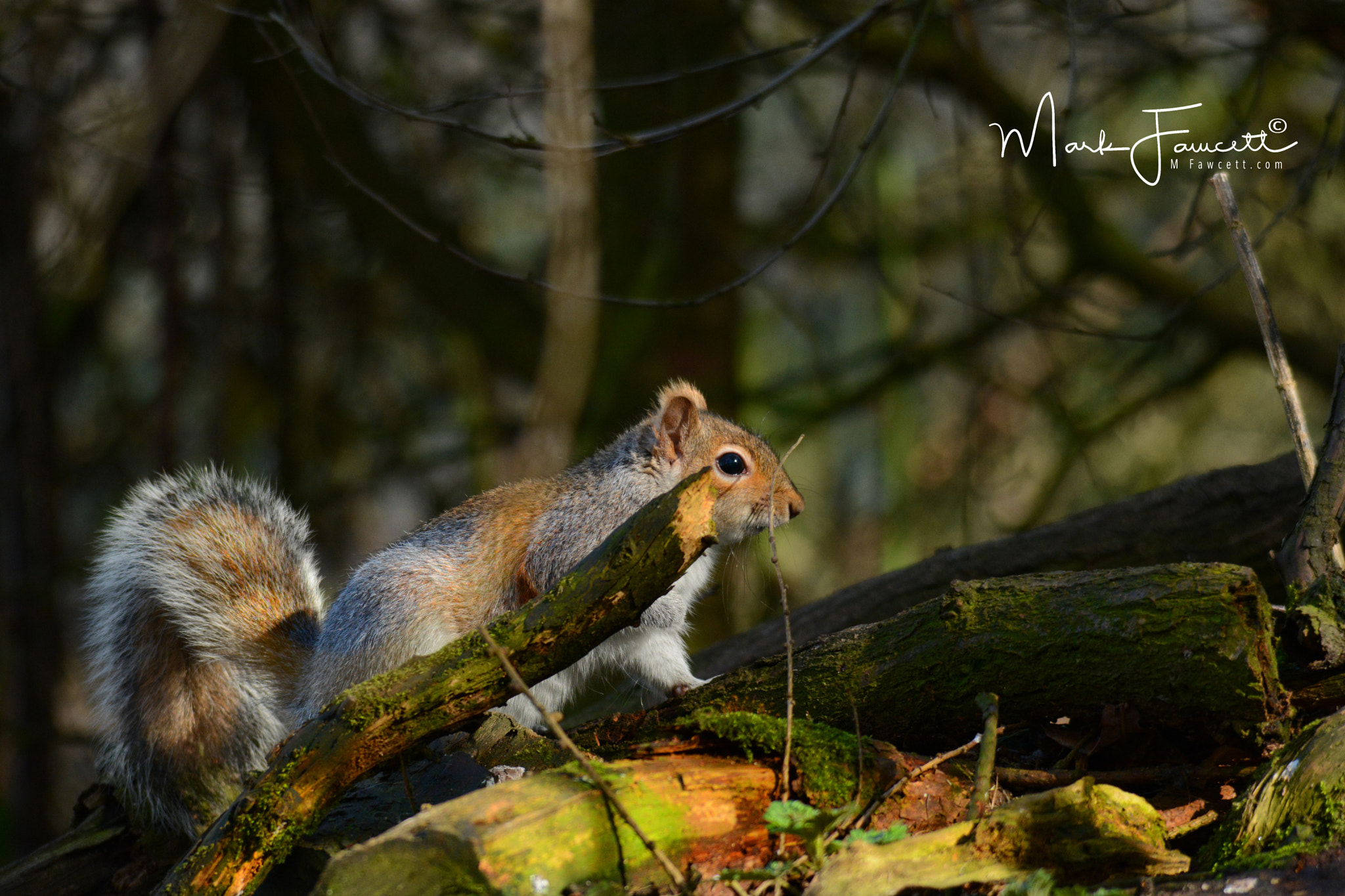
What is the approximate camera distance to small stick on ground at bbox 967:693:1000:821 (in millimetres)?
1502

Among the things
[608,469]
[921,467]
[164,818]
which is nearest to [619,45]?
[608,469]

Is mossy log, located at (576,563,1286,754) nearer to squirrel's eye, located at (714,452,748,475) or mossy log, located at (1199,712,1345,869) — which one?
mossy log, located at (1199,712,1345,869)

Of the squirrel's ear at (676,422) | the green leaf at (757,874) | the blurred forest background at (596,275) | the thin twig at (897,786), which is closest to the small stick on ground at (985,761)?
the thin twig at (897,786)

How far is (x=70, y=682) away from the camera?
5.11m

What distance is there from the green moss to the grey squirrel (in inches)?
31.4

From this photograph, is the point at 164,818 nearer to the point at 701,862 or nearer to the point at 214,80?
the point at 701,862

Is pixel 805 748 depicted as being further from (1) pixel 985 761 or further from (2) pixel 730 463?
(2) pixel 730 463

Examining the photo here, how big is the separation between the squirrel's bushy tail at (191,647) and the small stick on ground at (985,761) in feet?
5.41

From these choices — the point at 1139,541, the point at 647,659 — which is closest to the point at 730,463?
the point at 647,659

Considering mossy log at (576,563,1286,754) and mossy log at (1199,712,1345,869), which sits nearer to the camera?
mossy log at (1199,712,1345,869)

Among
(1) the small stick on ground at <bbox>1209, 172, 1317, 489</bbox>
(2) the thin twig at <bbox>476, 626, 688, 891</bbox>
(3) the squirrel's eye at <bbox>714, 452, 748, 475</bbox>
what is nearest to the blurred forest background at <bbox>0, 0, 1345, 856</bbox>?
(3) the squirrel's eye at <bbox>714, 452, 748, 475</bbox>

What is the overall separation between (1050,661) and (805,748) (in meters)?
0.42

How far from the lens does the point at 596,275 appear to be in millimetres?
3844

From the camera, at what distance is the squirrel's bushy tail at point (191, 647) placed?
2424 mm
